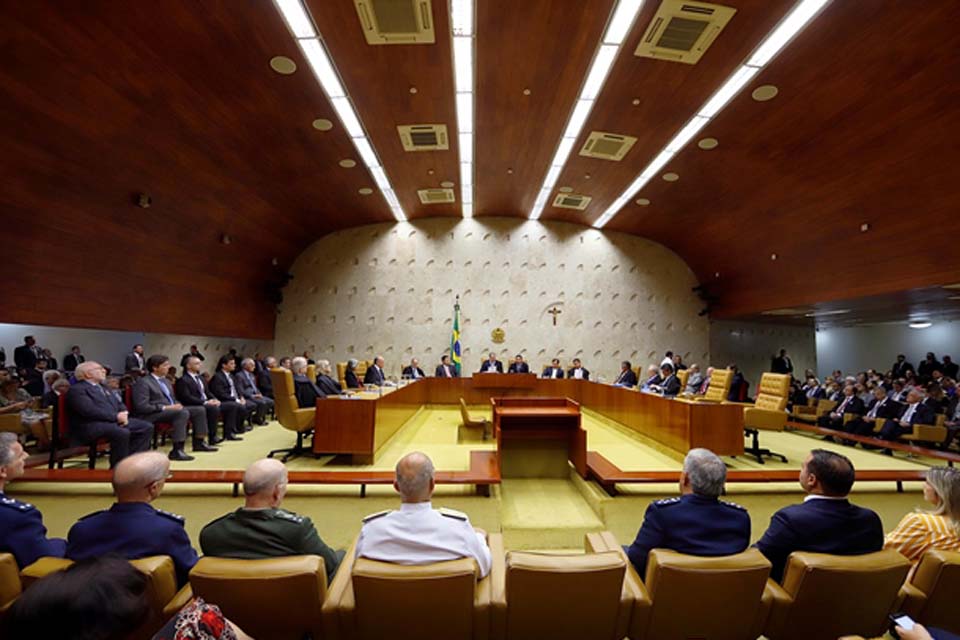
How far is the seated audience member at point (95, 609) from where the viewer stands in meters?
0.85

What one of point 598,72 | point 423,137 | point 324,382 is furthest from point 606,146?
point 324,382

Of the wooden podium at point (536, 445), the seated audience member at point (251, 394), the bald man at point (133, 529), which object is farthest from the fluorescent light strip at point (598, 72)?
the seated audience member at point (251, 394)

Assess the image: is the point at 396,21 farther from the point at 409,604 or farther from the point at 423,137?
the point at 409,604

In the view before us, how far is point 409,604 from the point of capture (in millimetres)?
1438

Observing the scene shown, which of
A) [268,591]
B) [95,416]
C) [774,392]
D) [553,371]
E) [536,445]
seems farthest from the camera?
[553,371]

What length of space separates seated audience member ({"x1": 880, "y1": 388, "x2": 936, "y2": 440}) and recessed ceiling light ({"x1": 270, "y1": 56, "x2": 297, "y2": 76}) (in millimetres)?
8448

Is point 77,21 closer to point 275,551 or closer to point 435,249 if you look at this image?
point 275,551

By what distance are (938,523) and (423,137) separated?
7.18 meters

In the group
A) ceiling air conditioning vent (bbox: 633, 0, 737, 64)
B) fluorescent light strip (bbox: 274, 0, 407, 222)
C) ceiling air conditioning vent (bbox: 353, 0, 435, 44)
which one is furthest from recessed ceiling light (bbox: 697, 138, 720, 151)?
fluorescent light strip (bbox: 274, 0, 407, 222)

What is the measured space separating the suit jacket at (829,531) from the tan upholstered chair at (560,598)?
27.0 inches

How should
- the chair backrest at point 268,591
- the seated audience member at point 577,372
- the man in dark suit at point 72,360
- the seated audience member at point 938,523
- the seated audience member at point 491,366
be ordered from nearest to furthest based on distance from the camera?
the chair backrest at point 268,591
the seated audience member at point 938,523
the man in dark suit at point 72,360
the seated audience member at point 577,372
the seated audience member at point 491,366

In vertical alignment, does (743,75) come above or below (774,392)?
above

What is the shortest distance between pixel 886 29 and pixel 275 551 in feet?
19.5

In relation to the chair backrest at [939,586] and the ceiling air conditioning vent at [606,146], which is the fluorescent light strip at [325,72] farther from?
the chair backrest at [939,586]
